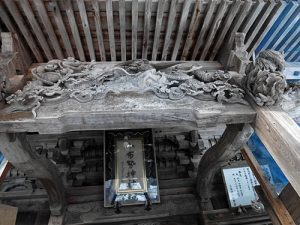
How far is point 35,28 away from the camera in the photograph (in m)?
3.69

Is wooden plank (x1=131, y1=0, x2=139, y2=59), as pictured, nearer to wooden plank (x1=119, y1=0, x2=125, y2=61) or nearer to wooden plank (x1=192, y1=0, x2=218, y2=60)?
wooden plank (x1=119, y1=0, x2=125, y2=61)

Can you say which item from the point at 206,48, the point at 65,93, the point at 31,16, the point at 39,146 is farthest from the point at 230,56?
the point at 39,146

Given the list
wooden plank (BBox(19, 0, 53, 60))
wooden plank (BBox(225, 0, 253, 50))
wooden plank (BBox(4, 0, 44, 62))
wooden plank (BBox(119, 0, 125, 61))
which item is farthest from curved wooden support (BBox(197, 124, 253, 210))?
wooden plank (BBox(4, 0, 44, 62))

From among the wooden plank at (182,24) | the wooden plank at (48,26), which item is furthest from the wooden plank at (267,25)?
the wooden plank at (48,26)

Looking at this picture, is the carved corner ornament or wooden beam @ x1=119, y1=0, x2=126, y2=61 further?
wooden beam @ x1=119, y1=0, x2=126, y2=61

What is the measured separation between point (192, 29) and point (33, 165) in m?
3.18

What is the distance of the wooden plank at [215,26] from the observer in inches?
142

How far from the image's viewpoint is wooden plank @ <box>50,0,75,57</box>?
3.48 m

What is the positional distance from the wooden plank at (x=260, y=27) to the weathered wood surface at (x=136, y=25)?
0.05 ft

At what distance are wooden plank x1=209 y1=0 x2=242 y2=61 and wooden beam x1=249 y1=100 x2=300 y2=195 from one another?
1.78 meters

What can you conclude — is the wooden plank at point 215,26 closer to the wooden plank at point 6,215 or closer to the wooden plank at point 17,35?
the wooden plank at point 17,35

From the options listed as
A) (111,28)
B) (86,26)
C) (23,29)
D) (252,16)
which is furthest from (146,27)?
(23,29)

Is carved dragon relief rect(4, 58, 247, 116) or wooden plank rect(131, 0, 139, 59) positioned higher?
wooden plank rect(131, 0, 139, 59)

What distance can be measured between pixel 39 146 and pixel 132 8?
10.5 ft
